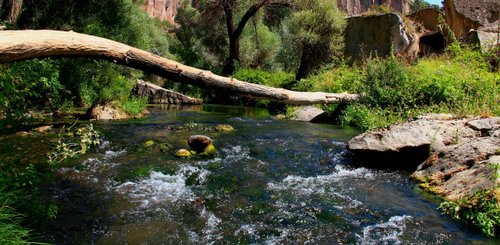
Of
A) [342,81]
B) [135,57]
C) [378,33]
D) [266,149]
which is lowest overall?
[266,149]

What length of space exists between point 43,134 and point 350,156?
6715 millimetres

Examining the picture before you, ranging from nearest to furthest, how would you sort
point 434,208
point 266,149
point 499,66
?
point 434,208 < point 266,149 < point 499,66

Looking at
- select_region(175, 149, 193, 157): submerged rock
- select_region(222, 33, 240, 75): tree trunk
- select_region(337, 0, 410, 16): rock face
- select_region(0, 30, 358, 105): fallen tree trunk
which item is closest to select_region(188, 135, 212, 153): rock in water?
select_region(175, 149, 193, 157): submerged rock

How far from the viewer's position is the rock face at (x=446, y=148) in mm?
4742

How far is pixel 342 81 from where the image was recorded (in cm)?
1432

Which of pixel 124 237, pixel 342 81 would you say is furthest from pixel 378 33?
pixel 124 237

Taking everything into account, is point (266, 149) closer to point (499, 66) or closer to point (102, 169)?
point (102, 169)

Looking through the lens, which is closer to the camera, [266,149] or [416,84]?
[266,149]

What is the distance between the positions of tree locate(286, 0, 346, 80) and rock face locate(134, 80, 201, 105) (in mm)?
7093

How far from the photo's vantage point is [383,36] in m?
19.5

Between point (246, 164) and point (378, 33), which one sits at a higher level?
point (378, 33)

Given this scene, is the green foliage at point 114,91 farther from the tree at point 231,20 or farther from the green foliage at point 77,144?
the tree at point 231,20

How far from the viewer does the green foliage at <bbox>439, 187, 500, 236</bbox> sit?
387 centimetres

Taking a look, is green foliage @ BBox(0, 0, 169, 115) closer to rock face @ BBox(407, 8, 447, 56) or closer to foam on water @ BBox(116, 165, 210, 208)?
foam on water @ BBox(116, 165, 210, 208)
